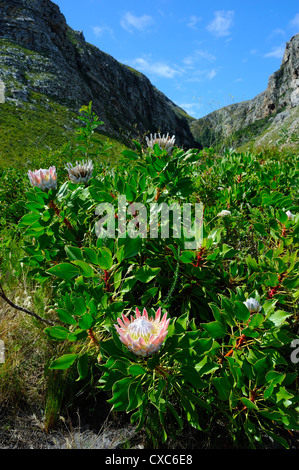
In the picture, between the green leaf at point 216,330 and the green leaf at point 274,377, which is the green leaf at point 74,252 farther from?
the green leaf at point 274,377

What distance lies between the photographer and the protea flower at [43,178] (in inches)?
51.8

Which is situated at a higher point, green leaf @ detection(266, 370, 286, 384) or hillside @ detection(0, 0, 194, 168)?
hillside @ detection(0, 0, 194, 168)

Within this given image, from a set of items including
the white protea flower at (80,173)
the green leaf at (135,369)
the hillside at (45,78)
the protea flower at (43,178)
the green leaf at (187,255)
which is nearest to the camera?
the green leaf at (135,369)

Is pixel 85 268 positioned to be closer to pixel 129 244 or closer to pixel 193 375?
pixel 129 244

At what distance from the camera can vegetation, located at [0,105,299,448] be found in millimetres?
995

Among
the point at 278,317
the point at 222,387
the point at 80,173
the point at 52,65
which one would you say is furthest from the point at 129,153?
the point at 52,65

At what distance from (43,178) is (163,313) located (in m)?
0.84

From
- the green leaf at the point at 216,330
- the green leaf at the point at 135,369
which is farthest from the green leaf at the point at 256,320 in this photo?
the green leaf at the point at 135,369

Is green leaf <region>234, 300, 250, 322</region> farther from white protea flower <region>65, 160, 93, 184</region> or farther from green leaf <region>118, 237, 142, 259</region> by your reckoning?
white protea flower <region>65, 160, 93, 184</region>

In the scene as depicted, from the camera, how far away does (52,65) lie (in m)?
40.5

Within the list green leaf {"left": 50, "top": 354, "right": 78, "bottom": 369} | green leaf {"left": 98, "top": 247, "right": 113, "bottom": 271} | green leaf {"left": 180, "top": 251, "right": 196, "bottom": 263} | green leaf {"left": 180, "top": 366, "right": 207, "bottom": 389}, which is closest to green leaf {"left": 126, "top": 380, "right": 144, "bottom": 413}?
green leaf {"left": 180, "top": 366, "right": 207, "bottom": 389}

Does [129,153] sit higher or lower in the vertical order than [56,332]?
higher

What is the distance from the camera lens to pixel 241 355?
1.12m
